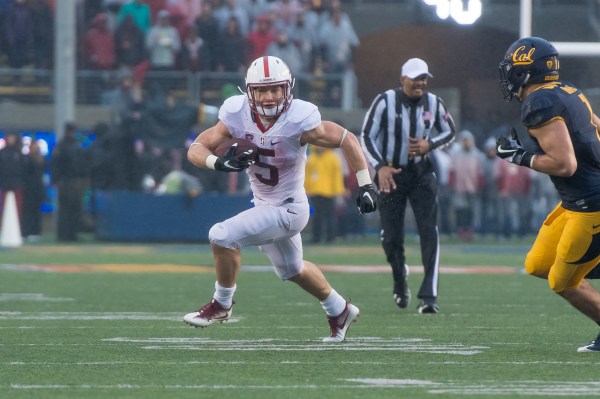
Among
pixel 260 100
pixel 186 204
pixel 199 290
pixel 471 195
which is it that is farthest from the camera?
pixel 471 195

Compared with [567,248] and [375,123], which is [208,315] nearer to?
[567,248]

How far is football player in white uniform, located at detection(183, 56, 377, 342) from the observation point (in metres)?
7.12

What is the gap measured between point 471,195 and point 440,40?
3819 mm

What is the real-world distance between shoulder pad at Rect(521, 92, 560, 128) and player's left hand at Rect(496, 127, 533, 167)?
0.45ft

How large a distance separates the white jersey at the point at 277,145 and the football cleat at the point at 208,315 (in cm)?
59

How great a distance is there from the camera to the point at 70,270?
534 inches

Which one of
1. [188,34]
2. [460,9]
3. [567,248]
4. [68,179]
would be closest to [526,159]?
[567,248]

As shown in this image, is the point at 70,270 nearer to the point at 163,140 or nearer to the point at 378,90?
the point at 163,140

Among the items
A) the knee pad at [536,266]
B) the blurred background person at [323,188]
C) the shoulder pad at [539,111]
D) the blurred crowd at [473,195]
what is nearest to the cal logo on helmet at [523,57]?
the shoulder pad at [539,111]

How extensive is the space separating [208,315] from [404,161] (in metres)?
2.66

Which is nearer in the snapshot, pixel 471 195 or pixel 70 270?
A: pixel 70 270

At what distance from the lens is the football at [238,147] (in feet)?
22.8

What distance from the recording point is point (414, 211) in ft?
31.3

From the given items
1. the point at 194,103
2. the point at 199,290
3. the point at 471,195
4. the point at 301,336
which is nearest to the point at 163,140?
the point at 194,103
